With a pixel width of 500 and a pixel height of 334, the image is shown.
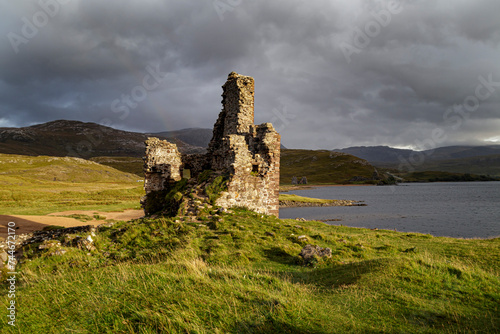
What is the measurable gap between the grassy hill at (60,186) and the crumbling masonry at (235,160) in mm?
25235

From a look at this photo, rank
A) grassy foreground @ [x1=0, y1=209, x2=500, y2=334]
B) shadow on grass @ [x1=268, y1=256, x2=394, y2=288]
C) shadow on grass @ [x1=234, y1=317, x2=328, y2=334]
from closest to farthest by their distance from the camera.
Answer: shadow on grass @ [x1=234, y1=317, x2=328, y2=334]
grassy foreground @ [x1=0, y1=209, x2=500, y2=334]
shadow on grass @ [x1=268, y1=256, x2=394, y2=288]

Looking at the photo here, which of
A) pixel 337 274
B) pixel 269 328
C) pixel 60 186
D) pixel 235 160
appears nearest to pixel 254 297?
pixel 269 328

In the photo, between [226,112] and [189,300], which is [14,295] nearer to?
[189,300]

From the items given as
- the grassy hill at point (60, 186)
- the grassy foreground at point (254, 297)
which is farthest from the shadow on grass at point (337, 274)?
the grassy hill at point (60, 186)

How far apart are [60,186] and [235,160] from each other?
71.5 m

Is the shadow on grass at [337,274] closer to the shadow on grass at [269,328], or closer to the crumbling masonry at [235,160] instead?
the shadow on grass at [269,328]

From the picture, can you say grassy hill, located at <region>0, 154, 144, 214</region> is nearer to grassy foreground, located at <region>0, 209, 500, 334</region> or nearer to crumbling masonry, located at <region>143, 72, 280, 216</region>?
crumbling masonry, located at <region>143, 72, 280, 216</region>

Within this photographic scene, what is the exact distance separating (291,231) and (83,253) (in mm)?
9368

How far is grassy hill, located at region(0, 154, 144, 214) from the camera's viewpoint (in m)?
43.5

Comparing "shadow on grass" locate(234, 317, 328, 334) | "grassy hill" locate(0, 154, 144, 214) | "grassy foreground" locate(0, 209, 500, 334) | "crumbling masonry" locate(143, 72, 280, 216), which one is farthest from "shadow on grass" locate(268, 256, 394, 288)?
"grassy hill" locate(0, 154, 144, 214)

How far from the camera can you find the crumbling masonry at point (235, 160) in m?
17.2

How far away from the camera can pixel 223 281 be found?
6.38 m

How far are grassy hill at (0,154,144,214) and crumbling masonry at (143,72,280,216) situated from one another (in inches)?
994

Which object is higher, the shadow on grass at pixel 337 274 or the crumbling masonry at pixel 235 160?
the crumbling masonry at pixel 235 160
